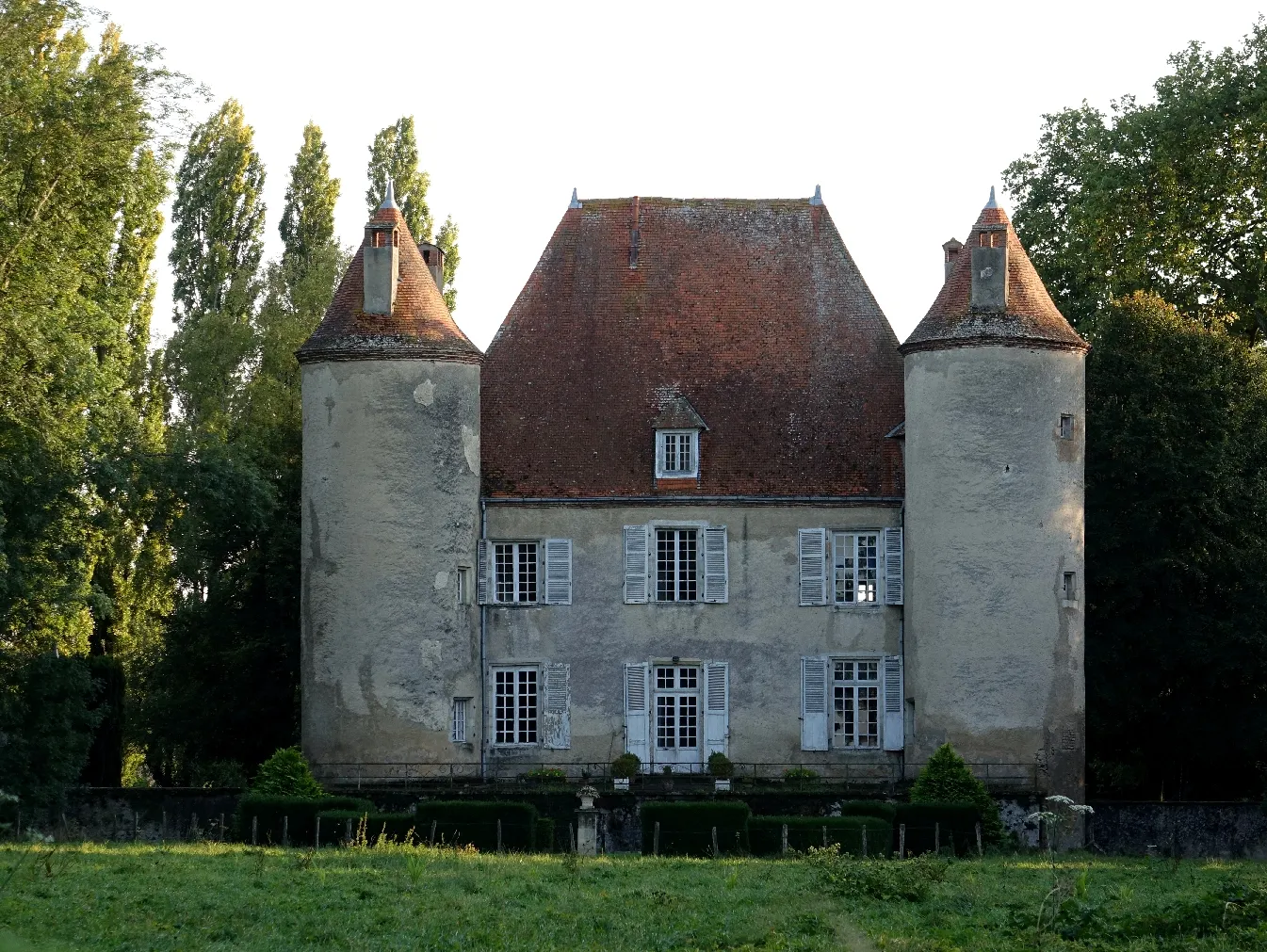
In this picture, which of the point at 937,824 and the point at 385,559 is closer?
the point at 937,824

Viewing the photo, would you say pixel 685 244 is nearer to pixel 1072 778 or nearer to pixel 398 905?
pixel 1072 778

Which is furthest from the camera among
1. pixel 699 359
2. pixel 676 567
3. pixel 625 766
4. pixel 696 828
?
pixel 699 359

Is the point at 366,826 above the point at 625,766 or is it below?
below

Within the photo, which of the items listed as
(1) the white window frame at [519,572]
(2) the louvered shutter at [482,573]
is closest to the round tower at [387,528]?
(2) the louvered shutter at [482,573]

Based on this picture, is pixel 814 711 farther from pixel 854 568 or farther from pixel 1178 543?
pixel 1178 543

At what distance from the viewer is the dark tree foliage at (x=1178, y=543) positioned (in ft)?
136

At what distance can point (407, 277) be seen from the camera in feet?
133

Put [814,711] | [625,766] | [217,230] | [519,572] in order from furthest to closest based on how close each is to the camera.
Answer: [217,230] < [519,572] < [814,711] < [625,766]

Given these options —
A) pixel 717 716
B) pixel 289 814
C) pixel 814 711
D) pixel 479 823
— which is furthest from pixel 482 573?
pixel 479 823

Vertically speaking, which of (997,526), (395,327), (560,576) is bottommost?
(560,576)

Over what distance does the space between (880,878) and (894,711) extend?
50.8ft

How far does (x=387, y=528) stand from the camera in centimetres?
3928

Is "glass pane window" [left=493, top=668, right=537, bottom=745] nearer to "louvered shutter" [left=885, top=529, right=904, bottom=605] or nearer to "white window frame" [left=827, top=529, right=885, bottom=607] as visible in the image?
"white window frame" [left=827, top=529, right=885, bottom=607]

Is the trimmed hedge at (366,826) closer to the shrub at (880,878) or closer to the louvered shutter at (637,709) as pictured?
the shrub at (880,878)
